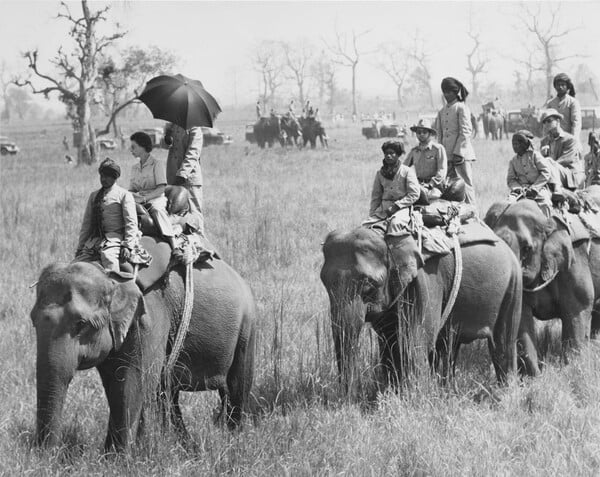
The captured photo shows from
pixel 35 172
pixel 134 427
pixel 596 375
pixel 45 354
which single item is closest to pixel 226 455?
pixel 134 427

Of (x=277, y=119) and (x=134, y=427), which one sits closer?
(x=134, y=427)

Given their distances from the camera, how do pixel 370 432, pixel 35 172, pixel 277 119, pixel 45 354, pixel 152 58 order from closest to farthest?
pixel 45 354
pixel 370 432
pixel 35 172
pixel 277 119
pixel 152 58

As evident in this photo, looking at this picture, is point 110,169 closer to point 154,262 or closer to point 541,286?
point 154,262

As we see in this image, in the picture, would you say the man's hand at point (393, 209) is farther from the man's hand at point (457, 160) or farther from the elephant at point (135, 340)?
the man's hand at point (457, 160)

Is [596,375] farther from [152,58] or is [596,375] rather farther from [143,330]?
[152,58]

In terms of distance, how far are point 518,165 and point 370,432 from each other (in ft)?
11.8

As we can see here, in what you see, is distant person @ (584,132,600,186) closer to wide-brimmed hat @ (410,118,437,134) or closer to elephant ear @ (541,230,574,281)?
elephant ear @ (541,230,574,281)

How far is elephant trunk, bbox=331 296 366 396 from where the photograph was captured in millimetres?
5320

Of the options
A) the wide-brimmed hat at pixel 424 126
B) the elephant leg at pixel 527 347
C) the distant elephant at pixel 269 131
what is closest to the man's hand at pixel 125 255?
the wide-brimmed hat at pixel 424 126

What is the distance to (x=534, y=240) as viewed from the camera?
695cm

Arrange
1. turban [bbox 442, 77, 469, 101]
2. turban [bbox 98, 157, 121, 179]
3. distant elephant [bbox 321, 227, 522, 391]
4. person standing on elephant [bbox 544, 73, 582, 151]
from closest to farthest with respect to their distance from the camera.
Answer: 1. turban [bbox 98, 157, 121, 179]
2. distant elephant [bbox 321, 227, 522, 391]
3. turban [bbox 442, 77, 469, 101]
4. person standing on elephant [bbox 544, 73, 582, 151]

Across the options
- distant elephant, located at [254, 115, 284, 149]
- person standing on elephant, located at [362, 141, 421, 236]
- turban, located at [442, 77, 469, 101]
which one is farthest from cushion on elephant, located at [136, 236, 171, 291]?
distant elephant, located at [254, 115, 284, 149]

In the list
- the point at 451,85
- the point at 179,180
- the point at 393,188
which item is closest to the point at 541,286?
the point at 393,188

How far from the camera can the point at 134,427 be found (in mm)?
4656
